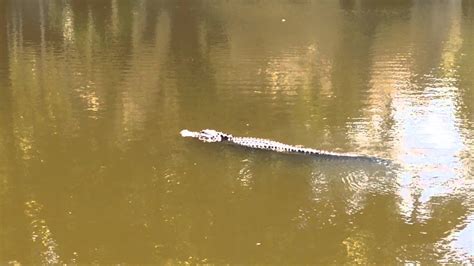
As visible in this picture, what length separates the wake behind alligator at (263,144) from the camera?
8.58 metres

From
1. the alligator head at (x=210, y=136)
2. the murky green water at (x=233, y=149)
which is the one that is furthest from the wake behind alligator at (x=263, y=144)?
the murky green water at (x=233, y=149)

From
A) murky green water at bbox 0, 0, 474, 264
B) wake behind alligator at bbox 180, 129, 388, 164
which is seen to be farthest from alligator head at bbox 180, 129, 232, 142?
murky green water at bbox 0, 0, 474, 264

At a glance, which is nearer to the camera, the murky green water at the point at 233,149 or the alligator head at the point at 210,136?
the murky green water at the point at 233,149

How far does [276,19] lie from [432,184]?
1324 cm

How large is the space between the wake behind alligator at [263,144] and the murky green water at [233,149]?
19cm

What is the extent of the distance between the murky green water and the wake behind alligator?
7.5 inches

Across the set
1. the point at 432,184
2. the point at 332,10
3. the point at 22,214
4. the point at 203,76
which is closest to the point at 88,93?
the point at 203,76

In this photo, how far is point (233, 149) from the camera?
895cm

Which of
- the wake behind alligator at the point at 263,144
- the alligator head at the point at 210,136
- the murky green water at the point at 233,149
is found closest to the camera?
the murky green water at the point at 233,149

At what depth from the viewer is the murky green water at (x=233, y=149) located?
6.66 meters

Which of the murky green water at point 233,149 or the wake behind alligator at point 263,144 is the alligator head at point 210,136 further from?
the murky green water at point 233,149

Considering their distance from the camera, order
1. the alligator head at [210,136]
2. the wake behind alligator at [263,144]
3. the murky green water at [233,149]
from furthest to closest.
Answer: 1. the alligator head at [210,136]
2. the wake behind alligator at [263,144]
3. the murky green water at [233,149]

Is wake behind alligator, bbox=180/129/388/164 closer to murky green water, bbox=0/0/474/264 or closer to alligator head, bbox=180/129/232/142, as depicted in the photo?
alligator head, bbox=180/129/232/142

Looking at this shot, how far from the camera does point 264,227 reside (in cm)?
693
